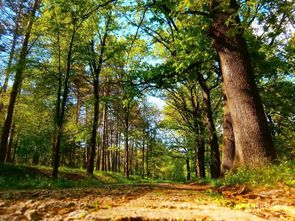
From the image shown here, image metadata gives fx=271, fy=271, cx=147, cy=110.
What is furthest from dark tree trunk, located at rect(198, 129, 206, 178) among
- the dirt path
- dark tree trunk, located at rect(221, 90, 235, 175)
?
the dirt path

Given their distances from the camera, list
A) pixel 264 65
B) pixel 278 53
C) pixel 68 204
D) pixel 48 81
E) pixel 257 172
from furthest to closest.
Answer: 1. pixel 48 81
2. pixel 278 53
3. pixel 264 65
4. pixel 257 172
5. pixel 68 204

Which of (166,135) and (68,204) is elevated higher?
(166,135)

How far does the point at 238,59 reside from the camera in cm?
744

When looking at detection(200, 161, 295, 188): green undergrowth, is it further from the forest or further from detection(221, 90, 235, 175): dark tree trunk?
detection(221, 90, 235, 175): dark tree trunk

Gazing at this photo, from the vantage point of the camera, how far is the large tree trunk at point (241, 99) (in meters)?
6.52

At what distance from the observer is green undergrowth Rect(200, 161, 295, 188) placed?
4.95 metres

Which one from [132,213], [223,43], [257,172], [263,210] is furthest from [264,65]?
[132,213]

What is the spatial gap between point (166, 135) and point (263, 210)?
103ft

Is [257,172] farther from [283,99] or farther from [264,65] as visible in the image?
[283,99]

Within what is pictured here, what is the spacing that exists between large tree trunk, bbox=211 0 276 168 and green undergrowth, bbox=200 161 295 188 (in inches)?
21.5

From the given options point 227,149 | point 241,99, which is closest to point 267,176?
point 241,99

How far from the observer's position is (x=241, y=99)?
709 cm

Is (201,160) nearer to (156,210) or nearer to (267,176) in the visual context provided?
(267,176)

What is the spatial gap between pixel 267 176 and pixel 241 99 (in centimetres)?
238
